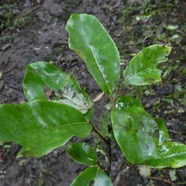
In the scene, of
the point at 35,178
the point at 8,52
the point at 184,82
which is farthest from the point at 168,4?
the point at 35,178

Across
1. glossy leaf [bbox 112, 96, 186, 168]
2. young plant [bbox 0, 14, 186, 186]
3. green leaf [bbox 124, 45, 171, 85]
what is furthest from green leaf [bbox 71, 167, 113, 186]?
green leaf [bbox 124, 45, 171, 85]

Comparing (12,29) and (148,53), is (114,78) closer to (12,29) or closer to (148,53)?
(148,53)

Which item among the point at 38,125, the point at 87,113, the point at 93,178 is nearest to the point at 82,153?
the point at 93,178

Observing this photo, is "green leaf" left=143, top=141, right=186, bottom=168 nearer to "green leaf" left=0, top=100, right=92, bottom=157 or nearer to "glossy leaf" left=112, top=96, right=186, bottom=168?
"glossy leaf" left=112, top=96, right=186, bottom=168

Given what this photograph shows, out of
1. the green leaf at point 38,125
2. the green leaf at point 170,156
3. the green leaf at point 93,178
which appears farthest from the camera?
the green leaf at point 93,178

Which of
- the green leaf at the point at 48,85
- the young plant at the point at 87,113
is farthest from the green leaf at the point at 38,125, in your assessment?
the green leaf at the point at 48,85

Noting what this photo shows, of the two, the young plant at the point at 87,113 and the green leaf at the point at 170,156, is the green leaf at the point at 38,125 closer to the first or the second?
the young plant at the point at 87,113
